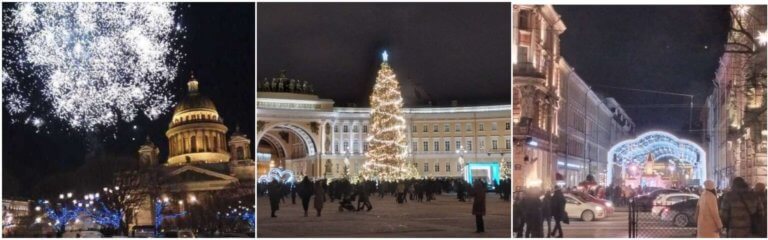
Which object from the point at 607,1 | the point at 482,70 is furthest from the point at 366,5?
the point at 607,1

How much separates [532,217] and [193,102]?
4041 millimetres

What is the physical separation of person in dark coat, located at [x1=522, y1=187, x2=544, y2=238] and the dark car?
109 cm

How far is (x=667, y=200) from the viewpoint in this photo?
13.2m

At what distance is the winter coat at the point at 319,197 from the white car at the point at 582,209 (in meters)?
2.80

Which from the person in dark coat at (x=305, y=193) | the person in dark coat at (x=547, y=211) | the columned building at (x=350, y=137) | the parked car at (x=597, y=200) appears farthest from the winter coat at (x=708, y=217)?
the person in dark coat at (x=305, y=193)

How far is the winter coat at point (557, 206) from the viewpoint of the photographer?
1323cm

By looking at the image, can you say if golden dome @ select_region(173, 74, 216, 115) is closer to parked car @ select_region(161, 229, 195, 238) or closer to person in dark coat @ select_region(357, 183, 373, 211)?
parked car @ select_region(161, 229, 195, 238)

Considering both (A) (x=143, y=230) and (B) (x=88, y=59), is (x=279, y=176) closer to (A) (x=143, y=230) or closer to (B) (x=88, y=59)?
(A) (x=143, y=230)

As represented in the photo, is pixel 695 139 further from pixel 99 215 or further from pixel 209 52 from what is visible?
pixel 99 215

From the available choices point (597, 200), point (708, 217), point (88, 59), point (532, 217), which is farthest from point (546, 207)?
point (88, 59)

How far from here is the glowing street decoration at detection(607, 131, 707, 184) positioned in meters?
13.5

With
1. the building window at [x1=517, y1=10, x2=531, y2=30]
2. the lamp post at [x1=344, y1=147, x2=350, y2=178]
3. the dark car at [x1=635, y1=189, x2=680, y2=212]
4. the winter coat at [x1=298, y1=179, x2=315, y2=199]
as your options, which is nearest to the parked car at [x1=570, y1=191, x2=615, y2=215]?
the dark car at [x1=635, y1=189, x2=680, y2=212]

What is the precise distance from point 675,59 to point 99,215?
677 cm

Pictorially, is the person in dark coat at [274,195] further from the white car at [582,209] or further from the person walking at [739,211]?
the person walking at [739,211]
